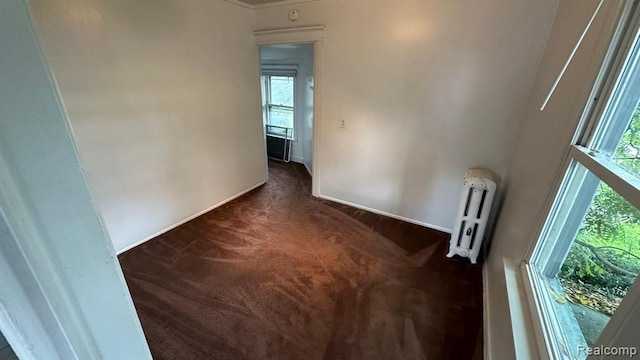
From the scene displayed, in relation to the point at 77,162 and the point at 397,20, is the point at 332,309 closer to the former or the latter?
the point at 77,162

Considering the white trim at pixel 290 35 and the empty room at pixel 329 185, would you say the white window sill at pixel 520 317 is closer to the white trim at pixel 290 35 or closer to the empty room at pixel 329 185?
the empty room at pixel 329 185

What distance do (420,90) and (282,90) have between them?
2.99 m

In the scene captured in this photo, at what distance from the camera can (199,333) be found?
5.40 feet

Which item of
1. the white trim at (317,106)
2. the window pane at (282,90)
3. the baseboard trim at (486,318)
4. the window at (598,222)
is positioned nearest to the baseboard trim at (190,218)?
the white trim at (317,106)

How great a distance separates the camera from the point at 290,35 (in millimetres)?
2936

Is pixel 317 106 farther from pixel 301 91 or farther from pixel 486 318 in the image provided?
pixel 486 318

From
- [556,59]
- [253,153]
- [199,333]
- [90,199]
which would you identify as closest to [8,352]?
[90,199]

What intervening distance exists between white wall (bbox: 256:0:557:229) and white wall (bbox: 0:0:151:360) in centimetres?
259

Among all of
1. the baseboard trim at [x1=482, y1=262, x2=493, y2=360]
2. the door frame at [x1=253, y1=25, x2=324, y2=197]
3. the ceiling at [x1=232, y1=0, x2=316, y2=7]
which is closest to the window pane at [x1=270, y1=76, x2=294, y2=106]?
the door frame at [x1=253, y1=25, x2=324, y2=197]

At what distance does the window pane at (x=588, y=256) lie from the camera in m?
0.81

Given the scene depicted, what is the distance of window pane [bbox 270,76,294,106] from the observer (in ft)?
15.6

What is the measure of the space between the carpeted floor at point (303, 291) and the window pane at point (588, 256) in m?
0.72

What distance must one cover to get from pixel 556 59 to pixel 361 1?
5.50ft

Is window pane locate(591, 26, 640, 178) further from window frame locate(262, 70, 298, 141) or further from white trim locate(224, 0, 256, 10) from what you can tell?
window frame locate(262, 70, 298, 141)
